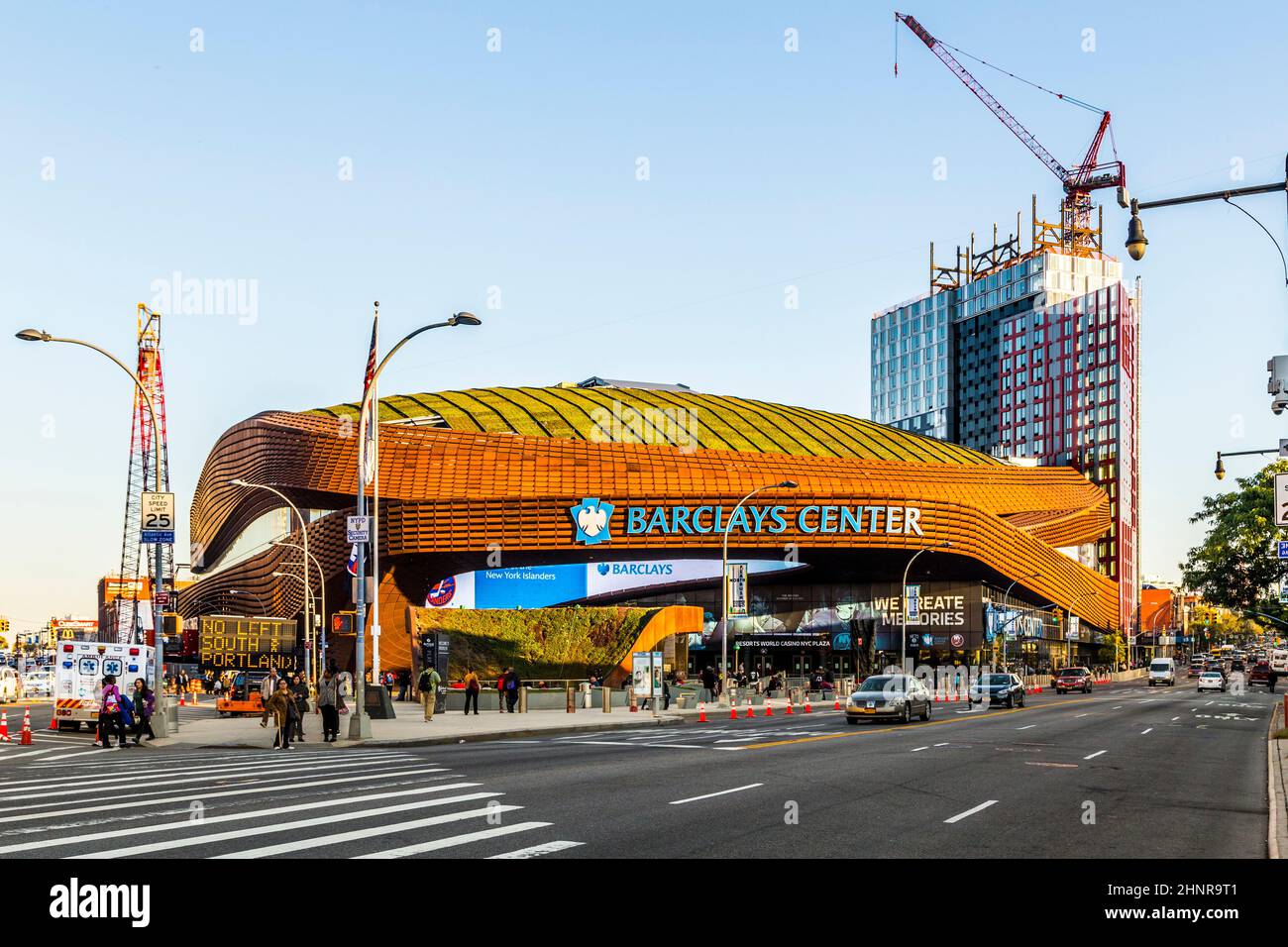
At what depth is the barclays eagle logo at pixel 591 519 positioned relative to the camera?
289 feet

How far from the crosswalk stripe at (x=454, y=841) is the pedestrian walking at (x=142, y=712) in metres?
21.1

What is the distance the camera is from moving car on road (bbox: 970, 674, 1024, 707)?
5744 centimetres

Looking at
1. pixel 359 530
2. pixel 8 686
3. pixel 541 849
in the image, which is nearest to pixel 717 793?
pixel 541 849

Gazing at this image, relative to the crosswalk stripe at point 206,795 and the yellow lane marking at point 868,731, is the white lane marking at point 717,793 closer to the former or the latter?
the crosswalk stripe at point 206,795

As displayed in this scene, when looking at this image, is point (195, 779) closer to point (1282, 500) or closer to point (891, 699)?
point (1282, 500)

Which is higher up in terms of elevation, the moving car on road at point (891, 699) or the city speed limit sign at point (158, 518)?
the city speed limit sign at point (158, 518)

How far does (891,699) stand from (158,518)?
77.6 feet

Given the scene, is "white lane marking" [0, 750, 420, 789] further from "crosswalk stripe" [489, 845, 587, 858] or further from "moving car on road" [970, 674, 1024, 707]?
"moving car on road" [970, 674, 1024, 707]

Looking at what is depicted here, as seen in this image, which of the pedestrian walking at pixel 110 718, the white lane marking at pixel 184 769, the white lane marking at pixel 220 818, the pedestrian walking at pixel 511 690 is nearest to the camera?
the white lane marking at pixel 220 818

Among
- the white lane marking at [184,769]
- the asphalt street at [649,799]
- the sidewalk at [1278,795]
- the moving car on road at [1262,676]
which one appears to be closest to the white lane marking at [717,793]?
the asphalt street at [649,799]

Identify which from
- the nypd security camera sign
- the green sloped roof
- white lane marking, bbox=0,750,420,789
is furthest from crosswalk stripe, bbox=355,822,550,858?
the green sloped roof

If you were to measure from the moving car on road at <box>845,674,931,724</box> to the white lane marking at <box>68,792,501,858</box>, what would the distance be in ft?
81.6

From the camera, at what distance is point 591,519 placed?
88000mm
